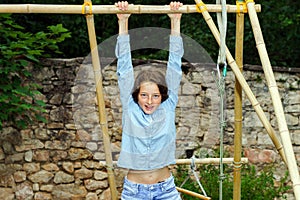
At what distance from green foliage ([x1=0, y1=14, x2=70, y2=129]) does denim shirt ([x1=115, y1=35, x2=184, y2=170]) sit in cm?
207

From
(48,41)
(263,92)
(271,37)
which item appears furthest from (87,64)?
(271,37)

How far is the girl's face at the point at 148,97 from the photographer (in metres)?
3.61

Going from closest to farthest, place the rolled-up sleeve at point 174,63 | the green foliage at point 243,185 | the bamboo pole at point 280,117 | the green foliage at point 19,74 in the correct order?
1. the bamboo pole at point 280,117
2. the rolled-up sleeve at point 174,63
3. the green foliage at point 243,185
4. the green foliage at point 19,74

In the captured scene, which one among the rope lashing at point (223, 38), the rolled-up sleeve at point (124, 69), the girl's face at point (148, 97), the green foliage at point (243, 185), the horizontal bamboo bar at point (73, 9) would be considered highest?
the horizontal bamboo bar at point (73, 9)

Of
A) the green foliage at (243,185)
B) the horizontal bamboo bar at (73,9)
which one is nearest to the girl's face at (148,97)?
the horizontal bamboo bar at (73,9)

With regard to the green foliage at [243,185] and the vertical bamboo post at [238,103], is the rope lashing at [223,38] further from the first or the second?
the green foliage at [243,185]

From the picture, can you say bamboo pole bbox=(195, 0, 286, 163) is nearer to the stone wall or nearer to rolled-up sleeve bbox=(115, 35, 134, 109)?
rolled-up sleeve bbox=(115, 35, 134, 109)

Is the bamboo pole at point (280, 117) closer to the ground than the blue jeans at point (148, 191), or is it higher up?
higher up

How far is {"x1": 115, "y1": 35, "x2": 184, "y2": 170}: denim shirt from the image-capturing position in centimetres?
361

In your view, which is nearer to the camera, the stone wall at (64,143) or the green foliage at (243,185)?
the green foliage at (243,185)

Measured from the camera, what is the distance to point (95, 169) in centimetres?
587

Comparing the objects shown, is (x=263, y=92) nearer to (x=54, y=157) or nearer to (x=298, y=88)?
(x=298, y=88)

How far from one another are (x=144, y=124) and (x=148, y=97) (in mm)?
131

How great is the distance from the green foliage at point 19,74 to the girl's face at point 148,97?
2.12 metres
